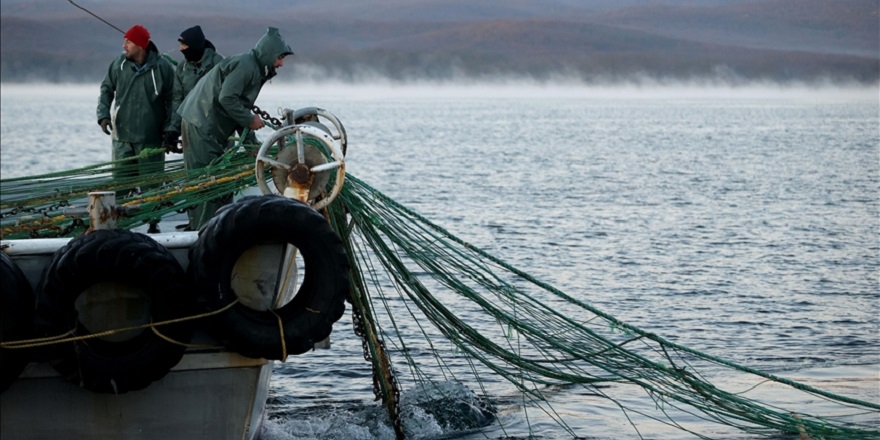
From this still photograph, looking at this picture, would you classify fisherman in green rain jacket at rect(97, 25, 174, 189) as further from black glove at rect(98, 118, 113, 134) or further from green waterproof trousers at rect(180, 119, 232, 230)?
green waterproof trousers at rect(180, 119, 232, 230)

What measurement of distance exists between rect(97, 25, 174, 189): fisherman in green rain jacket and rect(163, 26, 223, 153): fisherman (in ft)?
0.35

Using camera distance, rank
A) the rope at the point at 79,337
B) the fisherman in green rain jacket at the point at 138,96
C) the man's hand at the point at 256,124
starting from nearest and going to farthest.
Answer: the rope at the point at 79,337 < the man's hand at the point at 256,124 < the fisherman in green rain jacket at the point at 138,96

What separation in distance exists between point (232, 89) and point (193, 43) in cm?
150

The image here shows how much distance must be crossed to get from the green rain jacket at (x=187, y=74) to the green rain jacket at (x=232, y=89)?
3.28 feet

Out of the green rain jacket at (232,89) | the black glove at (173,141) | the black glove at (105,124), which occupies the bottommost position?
the black glove at (173,141)

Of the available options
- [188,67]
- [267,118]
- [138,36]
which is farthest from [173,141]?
[267,118]

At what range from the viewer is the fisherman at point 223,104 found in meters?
8.32

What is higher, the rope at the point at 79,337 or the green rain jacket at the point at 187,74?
the green rain jacket at the point at 187,74

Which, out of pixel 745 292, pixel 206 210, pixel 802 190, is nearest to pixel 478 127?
pixel 802 190

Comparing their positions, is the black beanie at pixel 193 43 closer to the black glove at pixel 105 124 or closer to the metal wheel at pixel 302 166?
the black glove at pixel 105 124

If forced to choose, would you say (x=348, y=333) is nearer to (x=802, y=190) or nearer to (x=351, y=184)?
(x=351, y=184)

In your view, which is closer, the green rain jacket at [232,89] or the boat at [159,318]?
the boat at [159,318]

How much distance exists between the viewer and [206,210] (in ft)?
28.0

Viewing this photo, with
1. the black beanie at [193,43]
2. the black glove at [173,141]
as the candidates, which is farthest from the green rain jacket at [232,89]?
the black glove at [173,141]
